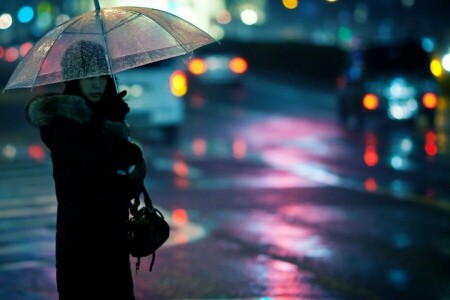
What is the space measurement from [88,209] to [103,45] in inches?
37.8

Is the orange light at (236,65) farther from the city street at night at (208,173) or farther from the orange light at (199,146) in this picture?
the orange light at (199,146)

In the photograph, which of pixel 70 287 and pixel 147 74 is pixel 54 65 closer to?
pixel 70 287

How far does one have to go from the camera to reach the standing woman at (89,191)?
4746mm

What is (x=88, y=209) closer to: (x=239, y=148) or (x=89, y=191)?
(x=89, y=191)

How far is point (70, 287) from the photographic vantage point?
4.78m

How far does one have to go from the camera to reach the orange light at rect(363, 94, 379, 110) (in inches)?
907

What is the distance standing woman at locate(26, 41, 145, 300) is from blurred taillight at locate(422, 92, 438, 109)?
1864cm

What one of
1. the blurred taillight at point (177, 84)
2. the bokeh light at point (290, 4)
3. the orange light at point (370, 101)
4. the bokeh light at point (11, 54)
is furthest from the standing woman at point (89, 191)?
the bokeh light at point (290, 4)

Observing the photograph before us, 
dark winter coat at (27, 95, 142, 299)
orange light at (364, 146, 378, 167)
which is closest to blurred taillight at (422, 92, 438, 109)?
orange light at (364, 146, 378, 167)

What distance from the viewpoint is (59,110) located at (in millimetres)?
4887

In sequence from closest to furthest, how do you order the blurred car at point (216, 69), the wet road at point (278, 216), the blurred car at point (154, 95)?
the wet road at point (278, 216) < the blurred car at point (154, 95) < the blurred car at point (216, 69)

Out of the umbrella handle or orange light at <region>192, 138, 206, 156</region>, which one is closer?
the umbrella handle

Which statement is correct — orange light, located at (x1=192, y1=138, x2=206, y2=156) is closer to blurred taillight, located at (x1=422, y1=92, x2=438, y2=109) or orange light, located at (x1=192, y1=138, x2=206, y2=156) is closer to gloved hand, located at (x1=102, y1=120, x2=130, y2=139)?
blurred taillight, located at (x1=422, y1=92, x2=438, y2=109)

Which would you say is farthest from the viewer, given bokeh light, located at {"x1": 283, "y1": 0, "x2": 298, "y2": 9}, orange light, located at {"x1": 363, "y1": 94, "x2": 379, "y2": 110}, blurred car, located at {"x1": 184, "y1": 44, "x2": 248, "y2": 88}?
bokeh light, located at {"x1": 283, "y1": 0, "x2": 298, "y2": 9}
